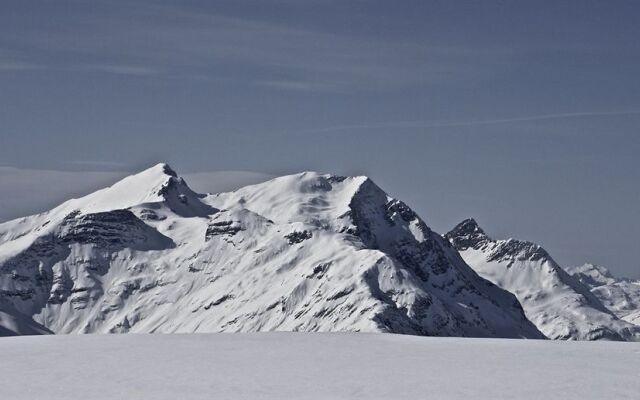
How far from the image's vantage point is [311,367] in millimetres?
45969

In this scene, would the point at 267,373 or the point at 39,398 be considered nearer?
the point at 39,398

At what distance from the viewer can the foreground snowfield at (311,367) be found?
4016cm

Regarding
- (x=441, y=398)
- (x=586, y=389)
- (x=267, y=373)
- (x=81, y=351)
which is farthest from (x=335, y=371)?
(x=81, y=351)

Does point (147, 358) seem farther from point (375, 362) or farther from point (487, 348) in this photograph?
point (487, 348)

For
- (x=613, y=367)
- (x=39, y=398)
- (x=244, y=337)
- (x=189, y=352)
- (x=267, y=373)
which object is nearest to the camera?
(x=39, y=398)

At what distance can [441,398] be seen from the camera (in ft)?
128

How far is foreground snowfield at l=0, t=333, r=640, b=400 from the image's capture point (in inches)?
1581

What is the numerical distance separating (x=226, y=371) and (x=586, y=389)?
14432 mm

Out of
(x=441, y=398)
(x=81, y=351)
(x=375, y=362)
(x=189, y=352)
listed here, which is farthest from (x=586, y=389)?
(x=81, y=351)

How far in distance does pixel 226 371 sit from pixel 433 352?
435 inches

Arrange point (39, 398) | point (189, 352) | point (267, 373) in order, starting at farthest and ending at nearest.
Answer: point (189, 352) < point (267, 373) < point (39, 398)

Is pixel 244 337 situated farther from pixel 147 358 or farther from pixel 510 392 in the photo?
pixel 510 392

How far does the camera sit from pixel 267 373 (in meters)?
44.2

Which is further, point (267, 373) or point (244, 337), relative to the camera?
point (244, 337)
